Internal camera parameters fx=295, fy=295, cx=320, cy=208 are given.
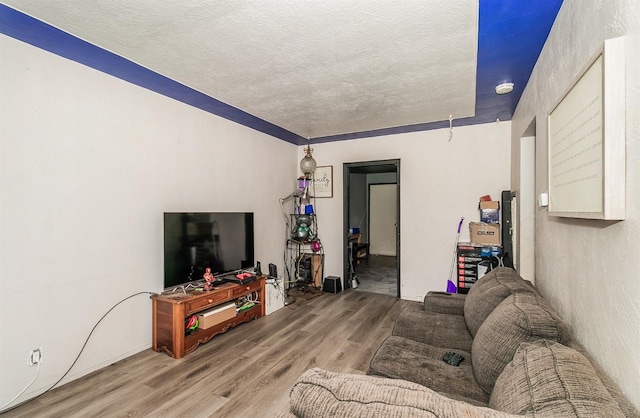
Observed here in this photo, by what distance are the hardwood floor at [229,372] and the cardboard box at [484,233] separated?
1531 mm

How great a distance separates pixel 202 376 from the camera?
2.32 meters

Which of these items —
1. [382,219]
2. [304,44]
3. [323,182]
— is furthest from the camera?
[382,219]

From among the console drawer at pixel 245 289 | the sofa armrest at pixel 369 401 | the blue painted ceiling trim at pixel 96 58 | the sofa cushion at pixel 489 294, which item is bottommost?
the console drawer at pixel 245 289

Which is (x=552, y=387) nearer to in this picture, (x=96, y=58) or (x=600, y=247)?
(x=600, y=247)

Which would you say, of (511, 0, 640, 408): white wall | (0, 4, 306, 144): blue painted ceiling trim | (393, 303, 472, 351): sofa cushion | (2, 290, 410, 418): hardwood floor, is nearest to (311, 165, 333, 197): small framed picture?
(0, 4, 306, 144): blue painted ceiling trim

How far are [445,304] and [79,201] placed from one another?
3113 mm

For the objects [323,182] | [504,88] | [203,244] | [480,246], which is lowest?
[480,246]

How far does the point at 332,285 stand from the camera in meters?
4.71

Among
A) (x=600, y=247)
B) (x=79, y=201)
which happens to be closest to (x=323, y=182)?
(x=79, y=201)

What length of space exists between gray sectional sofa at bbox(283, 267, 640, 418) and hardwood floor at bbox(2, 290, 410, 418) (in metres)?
0.75

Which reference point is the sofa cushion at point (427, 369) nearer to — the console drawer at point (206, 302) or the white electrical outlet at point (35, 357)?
the console drawer at point (206, 302)

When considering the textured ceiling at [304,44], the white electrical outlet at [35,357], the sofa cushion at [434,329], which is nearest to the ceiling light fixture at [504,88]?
the textured ceiling at [304,44]

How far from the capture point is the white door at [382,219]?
8203 millimetres

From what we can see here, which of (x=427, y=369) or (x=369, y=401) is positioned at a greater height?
(x=369, y=401)
